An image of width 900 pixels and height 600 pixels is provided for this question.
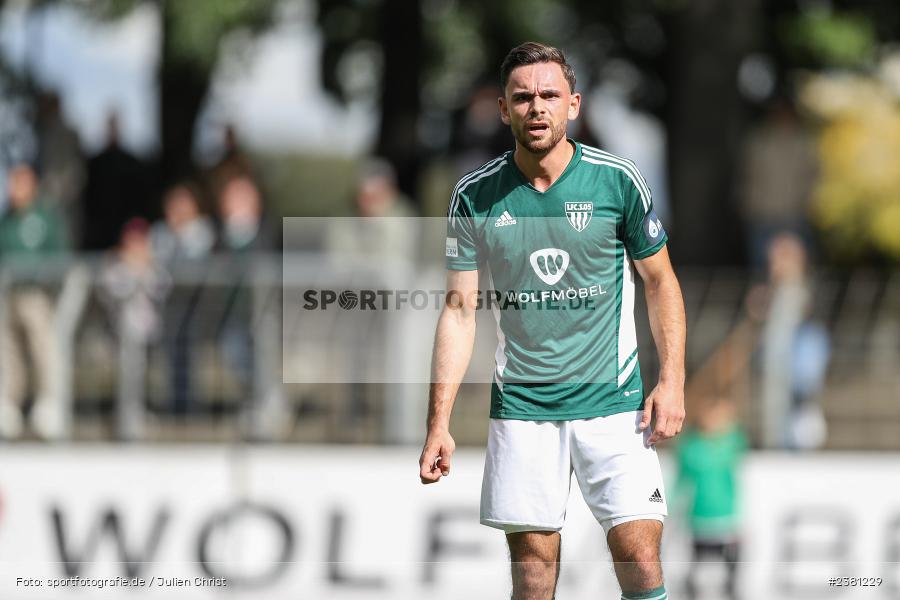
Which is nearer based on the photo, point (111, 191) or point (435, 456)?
point (435, 456)

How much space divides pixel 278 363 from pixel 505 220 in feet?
17.0

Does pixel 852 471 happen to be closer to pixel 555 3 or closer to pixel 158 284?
pixel 158 284

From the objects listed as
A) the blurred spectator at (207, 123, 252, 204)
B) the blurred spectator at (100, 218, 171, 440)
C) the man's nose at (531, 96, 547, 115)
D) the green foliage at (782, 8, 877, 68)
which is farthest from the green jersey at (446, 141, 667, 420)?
the green foliage at (782, 8, 877, 68)

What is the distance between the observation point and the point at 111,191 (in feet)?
47.6

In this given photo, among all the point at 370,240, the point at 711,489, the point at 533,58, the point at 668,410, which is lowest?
the point at 711,489

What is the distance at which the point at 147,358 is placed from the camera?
10984 mm

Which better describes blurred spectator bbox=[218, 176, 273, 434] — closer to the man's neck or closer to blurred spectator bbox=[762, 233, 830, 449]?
blurred spectator bbox=[762, 233, 830, 449]

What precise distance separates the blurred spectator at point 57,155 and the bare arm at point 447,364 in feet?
29.7

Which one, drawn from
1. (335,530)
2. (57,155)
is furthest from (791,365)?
(57,155)

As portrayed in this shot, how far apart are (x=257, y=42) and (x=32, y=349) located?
10.1 meters

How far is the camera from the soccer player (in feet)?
19.4

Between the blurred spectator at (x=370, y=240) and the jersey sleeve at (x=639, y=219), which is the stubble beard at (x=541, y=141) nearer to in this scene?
the jersey sleeve at (x=639, y=219)

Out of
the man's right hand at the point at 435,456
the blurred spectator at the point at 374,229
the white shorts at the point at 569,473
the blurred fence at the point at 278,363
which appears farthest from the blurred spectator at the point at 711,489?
the man's right hand at the point at 435,456

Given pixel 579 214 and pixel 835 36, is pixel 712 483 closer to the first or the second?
pixel 579 214
